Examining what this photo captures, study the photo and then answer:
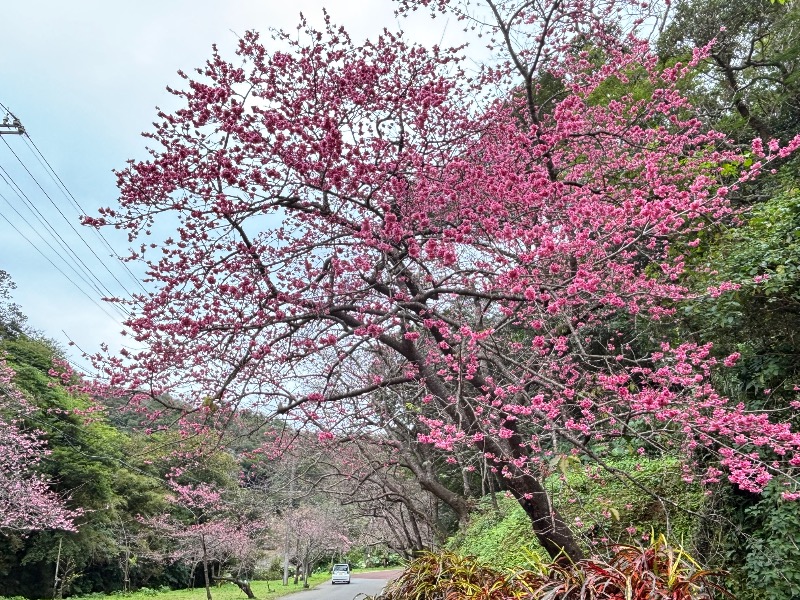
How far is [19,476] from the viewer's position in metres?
15.0

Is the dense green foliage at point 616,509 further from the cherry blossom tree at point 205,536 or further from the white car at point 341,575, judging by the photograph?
the white car at point 341,575

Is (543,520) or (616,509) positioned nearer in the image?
(543,520)

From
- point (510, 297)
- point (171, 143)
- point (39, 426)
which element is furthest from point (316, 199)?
point (39, 426)

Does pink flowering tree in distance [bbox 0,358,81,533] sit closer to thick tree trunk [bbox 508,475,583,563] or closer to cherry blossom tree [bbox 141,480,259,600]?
cherry blossom tree [bbox 141,480,259,600]

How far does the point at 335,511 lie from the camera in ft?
75.6

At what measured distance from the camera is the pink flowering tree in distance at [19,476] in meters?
14.0

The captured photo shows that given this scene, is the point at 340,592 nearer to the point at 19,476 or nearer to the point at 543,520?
the point at 19,476

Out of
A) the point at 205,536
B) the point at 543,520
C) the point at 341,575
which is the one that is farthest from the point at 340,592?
the point at 543,520

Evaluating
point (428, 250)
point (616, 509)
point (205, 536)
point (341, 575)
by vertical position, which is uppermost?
point (428, 250)

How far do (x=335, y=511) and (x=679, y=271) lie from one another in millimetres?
20756

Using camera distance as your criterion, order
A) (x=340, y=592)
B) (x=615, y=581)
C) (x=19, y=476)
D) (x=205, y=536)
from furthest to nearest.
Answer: (x=340, y=592) → (x=205, y=536) → (x=19, y=476) → (x=615, y=581)

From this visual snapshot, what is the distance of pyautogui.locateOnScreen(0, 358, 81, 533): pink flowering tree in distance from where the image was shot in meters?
14.0

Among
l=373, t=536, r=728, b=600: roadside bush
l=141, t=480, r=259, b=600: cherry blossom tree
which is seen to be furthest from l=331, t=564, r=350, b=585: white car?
l=373, t=536, r=728, b=600: roadside bush

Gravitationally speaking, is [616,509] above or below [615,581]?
above
